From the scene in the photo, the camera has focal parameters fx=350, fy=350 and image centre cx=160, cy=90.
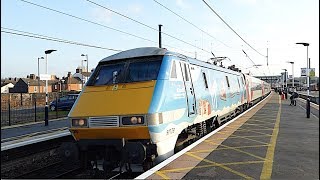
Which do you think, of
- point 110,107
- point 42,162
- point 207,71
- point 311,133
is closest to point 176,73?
point 110,107

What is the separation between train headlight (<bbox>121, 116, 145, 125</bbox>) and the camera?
7547 millimetres

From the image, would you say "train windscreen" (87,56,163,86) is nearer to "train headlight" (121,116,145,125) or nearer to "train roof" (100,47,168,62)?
"train roof" (100,47,168,62)

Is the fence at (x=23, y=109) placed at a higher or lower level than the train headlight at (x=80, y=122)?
lower

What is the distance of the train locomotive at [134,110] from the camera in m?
7.63

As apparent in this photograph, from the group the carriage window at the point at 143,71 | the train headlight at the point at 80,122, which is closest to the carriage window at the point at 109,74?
the carriage window at the point at 143,71

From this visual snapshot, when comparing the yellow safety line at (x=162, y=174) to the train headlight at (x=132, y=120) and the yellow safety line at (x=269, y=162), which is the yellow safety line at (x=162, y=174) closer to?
the train headlight at (x=132, y=120)

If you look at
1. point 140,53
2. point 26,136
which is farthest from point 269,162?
point 26,136

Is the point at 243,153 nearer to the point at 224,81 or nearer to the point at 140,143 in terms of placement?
the point at 140,143

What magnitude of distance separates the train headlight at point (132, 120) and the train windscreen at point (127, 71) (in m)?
1.25

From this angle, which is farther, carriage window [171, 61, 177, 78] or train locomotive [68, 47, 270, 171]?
carriage window [171, 61, 177, 78]

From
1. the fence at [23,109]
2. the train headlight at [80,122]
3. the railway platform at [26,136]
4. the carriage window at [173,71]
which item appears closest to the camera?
the train headlight at [80,122]

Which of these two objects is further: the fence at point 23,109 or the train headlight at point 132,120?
the fence at point 23,109

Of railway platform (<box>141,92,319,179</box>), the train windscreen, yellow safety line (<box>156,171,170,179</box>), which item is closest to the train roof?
the train windscreen

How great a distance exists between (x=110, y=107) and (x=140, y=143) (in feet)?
3.75
